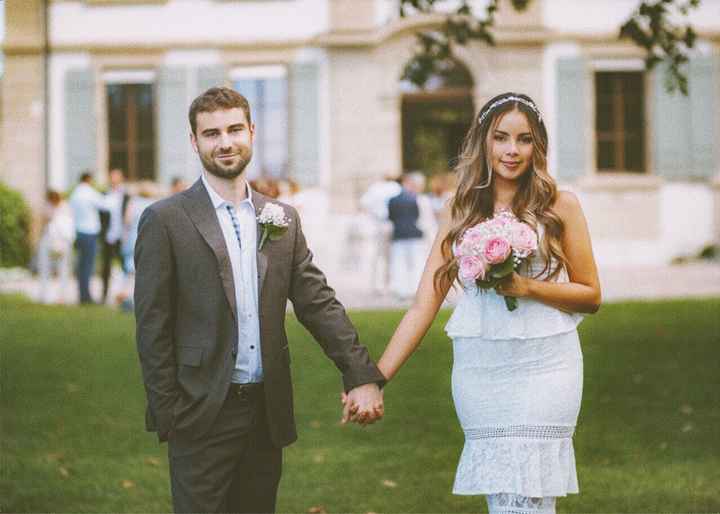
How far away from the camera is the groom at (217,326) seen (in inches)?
152

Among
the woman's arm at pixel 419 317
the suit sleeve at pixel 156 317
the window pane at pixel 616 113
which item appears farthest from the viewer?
the window pane at pixel 616 113

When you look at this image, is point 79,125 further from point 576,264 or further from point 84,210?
point 576,264

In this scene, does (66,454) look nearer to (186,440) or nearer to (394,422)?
(394,422)

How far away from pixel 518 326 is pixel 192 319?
1.08 metres

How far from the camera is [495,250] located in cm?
390

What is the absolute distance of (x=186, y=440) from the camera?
12.8ft

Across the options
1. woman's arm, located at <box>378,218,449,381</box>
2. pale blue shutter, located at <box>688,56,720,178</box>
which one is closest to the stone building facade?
pale blue shutter, located at <box>688,56,720,178</box>

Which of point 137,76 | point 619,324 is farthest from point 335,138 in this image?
point 619,324

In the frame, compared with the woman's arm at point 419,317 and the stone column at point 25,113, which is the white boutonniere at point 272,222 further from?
the stone column at point 25,113

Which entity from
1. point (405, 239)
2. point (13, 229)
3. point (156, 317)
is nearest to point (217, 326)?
point (156, 317)

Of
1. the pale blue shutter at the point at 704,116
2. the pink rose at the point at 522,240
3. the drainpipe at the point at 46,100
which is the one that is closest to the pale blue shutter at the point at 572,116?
the pale blue shutter at the point at 704,116

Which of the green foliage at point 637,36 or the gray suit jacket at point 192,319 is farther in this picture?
the green foliage at point 637,36

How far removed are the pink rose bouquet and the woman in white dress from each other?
0.05 meters

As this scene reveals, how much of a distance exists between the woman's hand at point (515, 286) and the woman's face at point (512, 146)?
0.41 metres
